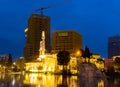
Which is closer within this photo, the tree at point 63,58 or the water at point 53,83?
the water at point 53,83

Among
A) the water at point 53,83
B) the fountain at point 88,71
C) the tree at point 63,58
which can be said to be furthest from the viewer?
the tree at point 63,58

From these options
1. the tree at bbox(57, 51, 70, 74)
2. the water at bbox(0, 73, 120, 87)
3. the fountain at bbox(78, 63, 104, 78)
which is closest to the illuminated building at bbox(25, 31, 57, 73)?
the tree at bbox(57, 51, 70, 74)

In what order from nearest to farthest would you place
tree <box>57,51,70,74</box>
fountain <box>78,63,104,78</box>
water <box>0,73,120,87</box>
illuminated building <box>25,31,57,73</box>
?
water <box>0,73,120,87</box>
fountain <box>78,63,104,78</box>
tree <box>57,51,70,74</box>
illuminated building <box>25,31,57,73</box>

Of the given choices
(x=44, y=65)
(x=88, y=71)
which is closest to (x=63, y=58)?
(x=88, y=71)

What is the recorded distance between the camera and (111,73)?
146 m

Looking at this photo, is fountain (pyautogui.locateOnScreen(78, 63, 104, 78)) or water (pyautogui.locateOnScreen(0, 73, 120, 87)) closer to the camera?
water (pyautogui.locateOnScreen(0, 73, 120, 87))

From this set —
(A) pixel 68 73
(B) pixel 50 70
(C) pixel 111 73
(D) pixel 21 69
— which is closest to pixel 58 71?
(B) pixel 50 70

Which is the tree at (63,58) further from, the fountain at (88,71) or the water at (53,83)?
the water at (53,83)

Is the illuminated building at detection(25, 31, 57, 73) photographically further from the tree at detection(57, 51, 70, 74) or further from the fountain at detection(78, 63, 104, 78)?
the fountain at detection(78, 63, 104, 78)

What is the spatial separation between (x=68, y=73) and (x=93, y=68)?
2492 centimetres

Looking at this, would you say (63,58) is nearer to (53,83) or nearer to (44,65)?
(44,65)

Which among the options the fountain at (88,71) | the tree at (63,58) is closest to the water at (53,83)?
the fountain at (88,71)

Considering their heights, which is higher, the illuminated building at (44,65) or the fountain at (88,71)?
the illuminated building at (44,65)

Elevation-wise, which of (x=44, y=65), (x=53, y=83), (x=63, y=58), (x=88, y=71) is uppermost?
(x=63, y=58)
